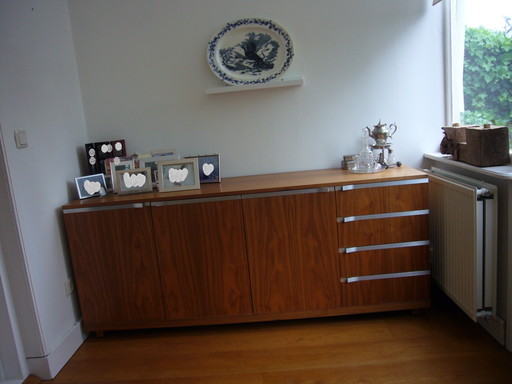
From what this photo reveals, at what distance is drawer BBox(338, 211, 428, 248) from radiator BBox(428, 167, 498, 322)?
0.49 ft

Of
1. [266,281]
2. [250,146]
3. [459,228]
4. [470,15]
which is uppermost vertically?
[470,15]

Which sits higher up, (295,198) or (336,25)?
(336,25)

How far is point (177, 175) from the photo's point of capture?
2469 millimetres

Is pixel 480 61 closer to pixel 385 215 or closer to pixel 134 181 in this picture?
pixel 385 215

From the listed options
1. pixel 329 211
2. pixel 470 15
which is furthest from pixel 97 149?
pixel 470 15

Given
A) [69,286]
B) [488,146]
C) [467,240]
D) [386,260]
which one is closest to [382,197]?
[386,260]

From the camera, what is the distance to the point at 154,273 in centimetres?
242

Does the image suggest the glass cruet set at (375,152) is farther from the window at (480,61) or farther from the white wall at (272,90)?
the window at (480,61)

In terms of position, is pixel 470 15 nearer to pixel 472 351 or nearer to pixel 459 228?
pixel 459 228

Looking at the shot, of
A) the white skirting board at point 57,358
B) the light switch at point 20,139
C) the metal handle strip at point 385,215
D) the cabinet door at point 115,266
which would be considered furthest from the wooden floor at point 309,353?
the light switch at point 20,139

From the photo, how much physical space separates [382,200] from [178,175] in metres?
1.19

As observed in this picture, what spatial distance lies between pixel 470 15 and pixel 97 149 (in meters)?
2.41

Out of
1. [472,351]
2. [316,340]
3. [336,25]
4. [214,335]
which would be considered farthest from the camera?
[336,25]

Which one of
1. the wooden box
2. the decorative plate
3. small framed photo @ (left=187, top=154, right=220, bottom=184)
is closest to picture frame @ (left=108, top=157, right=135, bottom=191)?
small framed photo @ (left=187, top=154, right=220, bottom=184)
